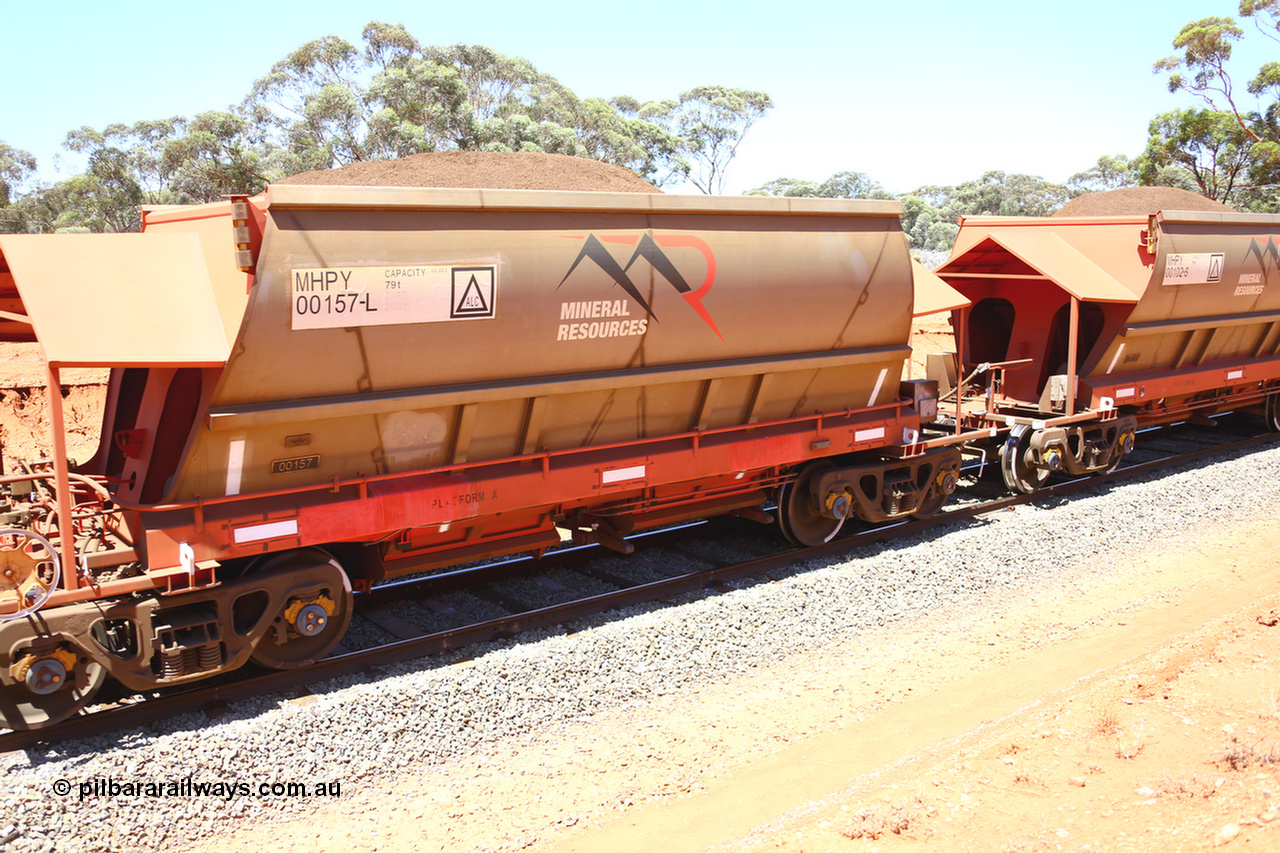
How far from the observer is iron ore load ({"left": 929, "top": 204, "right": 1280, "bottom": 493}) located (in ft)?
41.9

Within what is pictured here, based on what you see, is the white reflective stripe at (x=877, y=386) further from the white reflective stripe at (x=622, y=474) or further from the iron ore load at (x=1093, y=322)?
the white reflective stripe at (x=622, y=474)

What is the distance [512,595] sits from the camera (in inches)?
356

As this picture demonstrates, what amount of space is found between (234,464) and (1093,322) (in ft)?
39.6

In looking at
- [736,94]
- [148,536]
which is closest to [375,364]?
[148,536]

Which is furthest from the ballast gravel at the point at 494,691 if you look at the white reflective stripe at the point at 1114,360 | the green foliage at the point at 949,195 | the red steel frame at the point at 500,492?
the green foliage at the point at 949,195

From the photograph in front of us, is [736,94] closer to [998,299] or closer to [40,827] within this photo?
[998,299]

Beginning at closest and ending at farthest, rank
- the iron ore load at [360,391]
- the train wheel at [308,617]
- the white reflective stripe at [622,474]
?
the iron ore load at [360,391]
the train wheel at [308,617]
the white reflective stripe at [622,474]

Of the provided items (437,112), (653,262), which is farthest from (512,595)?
(437,112)

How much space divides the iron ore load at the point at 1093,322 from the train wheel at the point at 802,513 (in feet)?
8.74

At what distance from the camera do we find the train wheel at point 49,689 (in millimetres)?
6023

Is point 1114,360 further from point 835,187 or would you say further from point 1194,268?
point 835,187

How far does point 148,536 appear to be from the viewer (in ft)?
21.0

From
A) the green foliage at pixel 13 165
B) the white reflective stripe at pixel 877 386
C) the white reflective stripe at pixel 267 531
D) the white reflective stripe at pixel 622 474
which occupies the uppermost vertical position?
the green foliage at pixel 13 165

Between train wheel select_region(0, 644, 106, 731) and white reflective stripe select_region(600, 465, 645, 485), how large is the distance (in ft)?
14.1
